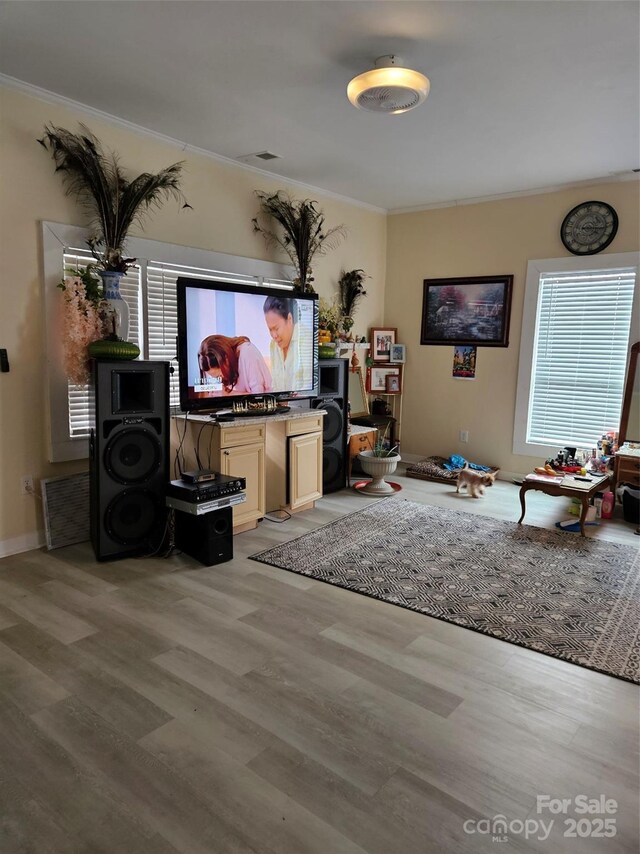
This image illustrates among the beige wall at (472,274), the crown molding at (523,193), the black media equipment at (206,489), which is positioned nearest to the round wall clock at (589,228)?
the beige wall at (472,274)

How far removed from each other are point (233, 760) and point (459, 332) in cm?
497

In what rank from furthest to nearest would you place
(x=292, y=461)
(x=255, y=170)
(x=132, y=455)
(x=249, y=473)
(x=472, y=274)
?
1. (x=472, y=274)
2. (x=255, y=170)
3. (x=292, y=461)
4. (x=249, y=473)
5. (x=132, y=455)

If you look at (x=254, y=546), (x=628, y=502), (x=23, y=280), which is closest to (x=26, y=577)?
(x=254, y=546)

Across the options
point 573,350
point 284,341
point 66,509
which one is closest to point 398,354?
point 573,350

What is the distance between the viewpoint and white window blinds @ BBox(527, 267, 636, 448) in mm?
5086

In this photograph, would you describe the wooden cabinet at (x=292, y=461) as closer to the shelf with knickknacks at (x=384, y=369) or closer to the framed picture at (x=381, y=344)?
the shelf with knickknacks at (x=384, y=369)

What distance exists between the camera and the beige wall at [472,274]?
5309 mm

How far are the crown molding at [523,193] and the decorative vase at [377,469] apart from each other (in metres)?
2.74

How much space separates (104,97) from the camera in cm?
345

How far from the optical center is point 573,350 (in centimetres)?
534

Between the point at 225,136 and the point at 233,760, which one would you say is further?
the point at 225,136

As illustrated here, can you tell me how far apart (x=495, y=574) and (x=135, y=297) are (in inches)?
119

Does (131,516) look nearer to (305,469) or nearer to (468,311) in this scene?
(305,469)

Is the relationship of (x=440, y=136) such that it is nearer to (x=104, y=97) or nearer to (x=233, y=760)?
(x=104, y=97)
